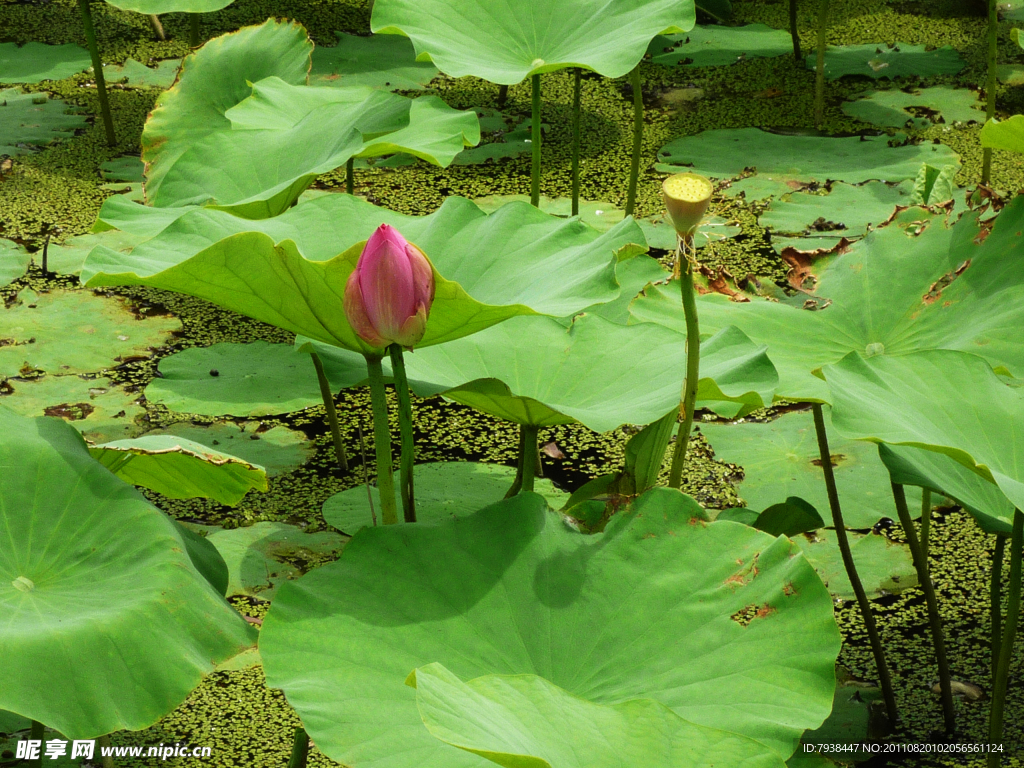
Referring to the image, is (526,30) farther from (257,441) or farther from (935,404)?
(935,404)

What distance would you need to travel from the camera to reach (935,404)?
4.29 ft

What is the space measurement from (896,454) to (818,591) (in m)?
0.25

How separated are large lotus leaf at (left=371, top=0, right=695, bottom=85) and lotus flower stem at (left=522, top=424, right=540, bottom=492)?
898 millimetres

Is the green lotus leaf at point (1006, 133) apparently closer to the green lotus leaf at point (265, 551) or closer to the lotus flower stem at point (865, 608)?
the lotus flower stem at point (865, 608)

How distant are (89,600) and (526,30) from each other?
172 cm

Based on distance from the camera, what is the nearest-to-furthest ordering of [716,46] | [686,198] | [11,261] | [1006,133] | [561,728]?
[561,728] < [686,198] < [1006,133] < [11,261] < [716,46]

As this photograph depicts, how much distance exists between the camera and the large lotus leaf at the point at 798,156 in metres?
3.17

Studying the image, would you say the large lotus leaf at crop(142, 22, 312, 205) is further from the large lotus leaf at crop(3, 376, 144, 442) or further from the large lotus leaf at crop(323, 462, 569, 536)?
the large lotus leaf at crop(323, 462, 569, 536)

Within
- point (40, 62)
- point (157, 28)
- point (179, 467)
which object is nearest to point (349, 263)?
point (179, 467)

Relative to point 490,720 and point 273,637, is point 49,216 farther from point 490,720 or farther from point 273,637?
point 490,720

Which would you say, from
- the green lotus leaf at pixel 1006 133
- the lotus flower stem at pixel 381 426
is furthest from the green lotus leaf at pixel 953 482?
the green lotus leaf at pixel 1006 133

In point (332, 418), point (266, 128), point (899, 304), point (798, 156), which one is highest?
point (266, 128)

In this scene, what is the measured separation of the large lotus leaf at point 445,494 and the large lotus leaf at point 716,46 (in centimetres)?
246

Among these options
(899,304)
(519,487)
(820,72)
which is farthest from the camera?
(820,72)
